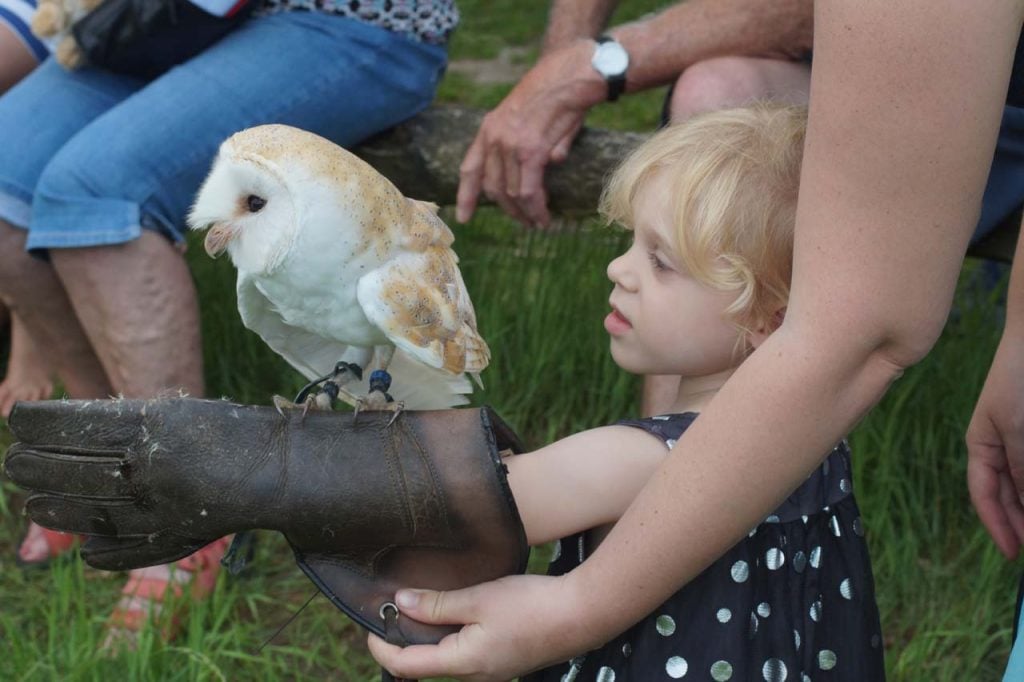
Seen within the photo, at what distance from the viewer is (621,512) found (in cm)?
107

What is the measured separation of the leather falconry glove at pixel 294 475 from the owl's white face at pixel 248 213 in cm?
15

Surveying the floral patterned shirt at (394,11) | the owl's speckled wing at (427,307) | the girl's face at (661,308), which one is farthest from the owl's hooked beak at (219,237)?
the floral patterned shirt at (394,11)

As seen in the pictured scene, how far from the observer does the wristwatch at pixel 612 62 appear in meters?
1.87

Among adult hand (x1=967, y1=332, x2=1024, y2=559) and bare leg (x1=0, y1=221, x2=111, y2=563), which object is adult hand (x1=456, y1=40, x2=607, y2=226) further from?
adult hand (x1=967, y1=332, x2=1024, y2=559)

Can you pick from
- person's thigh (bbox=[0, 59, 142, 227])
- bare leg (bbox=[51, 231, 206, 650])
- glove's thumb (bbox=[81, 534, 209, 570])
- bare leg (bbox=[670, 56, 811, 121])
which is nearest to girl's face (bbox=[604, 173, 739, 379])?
glove's thumb (bbox=[81, 534, 209, 570])

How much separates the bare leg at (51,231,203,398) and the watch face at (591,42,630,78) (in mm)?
721

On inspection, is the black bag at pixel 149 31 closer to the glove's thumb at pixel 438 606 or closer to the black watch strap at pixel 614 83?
the black watch strap at pixel 614 83

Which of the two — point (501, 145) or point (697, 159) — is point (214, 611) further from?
point (697, 159)

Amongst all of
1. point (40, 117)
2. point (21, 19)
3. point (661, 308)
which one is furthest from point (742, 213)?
point (21, 19)

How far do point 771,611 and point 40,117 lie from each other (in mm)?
1461

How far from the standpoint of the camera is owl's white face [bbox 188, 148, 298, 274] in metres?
1.00

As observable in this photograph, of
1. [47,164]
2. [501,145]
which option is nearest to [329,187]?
[501,145]

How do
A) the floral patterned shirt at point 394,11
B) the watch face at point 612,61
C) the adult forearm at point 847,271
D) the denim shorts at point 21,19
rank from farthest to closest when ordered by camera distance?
the denim shorts at point 21,19, the floral patterned shirt at point 394,11, the watch face at point 612,61, the adult forearm at point 847,271

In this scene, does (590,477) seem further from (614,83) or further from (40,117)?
(40,117)
